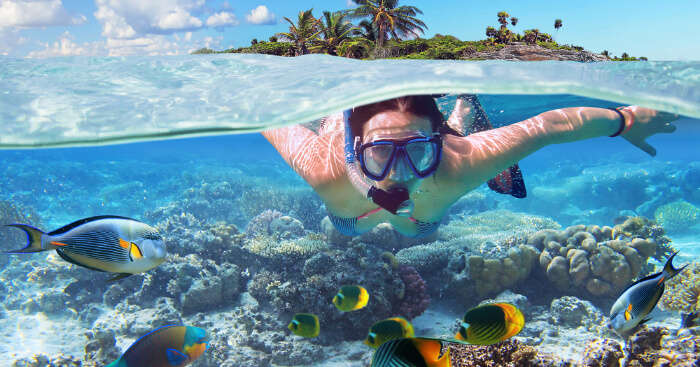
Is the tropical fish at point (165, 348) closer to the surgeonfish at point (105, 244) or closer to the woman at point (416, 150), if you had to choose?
A: the surgeonfish at point (105, 244)

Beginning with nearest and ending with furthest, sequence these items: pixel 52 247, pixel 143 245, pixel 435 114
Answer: pixel 52 247 → pixel 143 245 → pixel 435 114

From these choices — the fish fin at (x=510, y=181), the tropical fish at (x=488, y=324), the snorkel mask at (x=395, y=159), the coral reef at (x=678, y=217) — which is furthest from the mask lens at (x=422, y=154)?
the coral reef at (x=678, y=217)

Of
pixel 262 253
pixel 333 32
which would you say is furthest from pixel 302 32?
pixel 262 253

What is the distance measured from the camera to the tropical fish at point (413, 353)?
1978 mm

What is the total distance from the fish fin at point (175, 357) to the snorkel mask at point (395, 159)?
2.65 meters

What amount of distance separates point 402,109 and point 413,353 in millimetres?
3201

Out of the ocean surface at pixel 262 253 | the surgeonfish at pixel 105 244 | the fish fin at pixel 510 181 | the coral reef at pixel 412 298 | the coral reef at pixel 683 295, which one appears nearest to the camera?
the surgeonfish at pixel 105 244

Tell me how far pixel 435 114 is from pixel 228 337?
5.66 m

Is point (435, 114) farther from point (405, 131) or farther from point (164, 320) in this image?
point (164, 320)

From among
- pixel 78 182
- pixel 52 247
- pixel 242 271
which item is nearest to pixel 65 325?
pixel 242 271

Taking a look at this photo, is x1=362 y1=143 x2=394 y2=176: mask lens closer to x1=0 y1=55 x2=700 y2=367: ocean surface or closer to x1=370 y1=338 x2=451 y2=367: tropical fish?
x1=0 y1=55 x2=700 y2=367: ocean surface

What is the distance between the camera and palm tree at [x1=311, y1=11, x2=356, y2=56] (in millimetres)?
34969

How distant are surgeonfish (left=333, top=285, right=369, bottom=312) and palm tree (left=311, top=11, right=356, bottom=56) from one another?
3390 centimetres

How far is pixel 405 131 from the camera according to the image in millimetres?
3930
